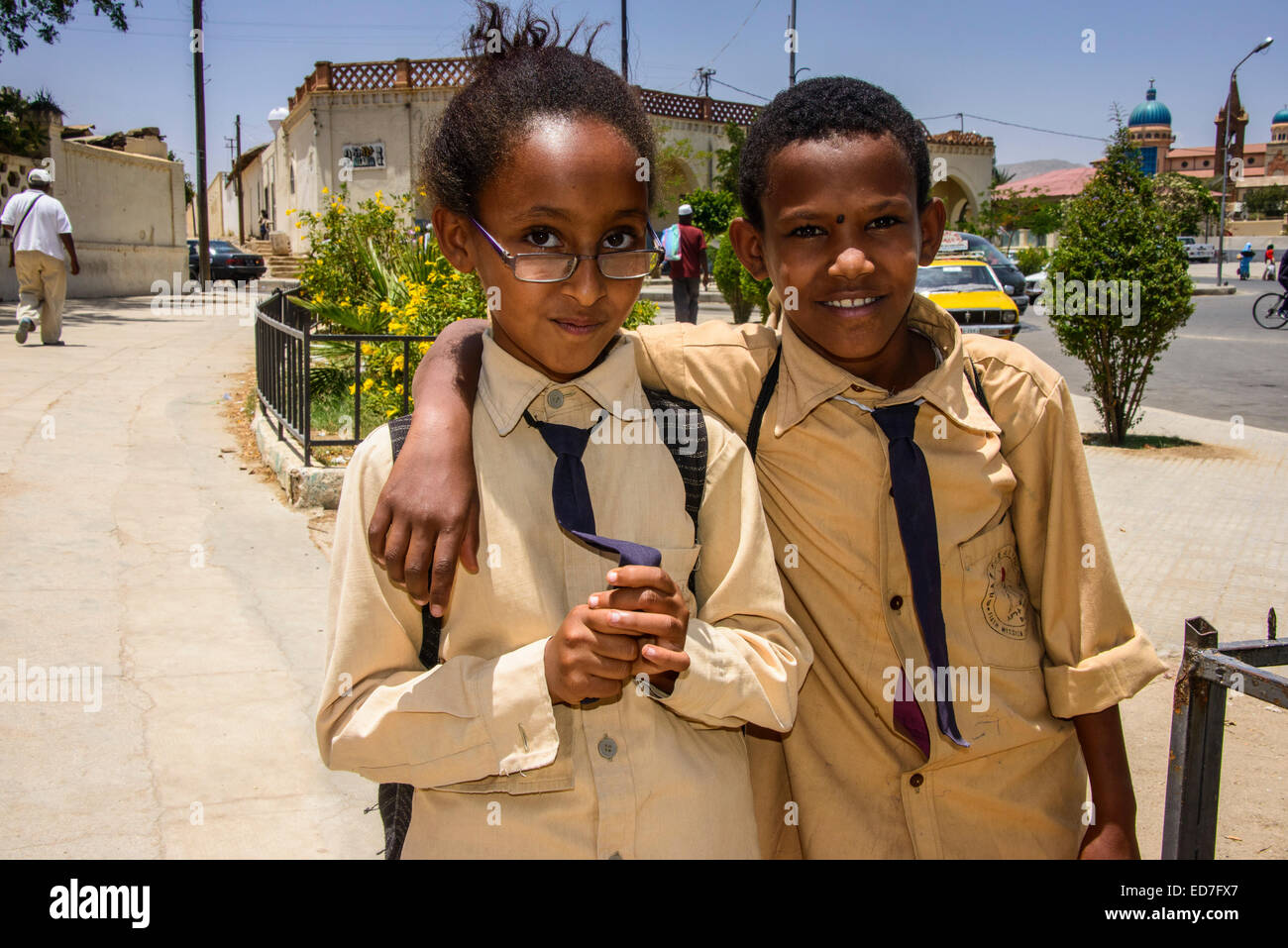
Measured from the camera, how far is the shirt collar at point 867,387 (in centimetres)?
171

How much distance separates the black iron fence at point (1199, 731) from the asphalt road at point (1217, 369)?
768cm

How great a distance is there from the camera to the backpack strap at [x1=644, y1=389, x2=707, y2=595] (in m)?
1.49

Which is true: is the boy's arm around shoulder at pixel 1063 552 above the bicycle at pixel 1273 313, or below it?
below

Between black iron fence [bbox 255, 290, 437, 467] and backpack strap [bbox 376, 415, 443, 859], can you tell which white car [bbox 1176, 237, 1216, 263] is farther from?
backpack strap [bbox 376, 415, 443, 859]

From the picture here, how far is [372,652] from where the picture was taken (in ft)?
4.55

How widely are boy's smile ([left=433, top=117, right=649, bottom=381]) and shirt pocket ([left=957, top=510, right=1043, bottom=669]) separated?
71cm

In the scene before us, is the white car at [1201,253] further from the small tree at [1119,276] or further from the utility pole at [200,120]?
the small tree at [1119,276]

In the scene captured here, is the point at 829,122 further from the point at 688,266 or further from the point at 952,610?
the point at 688,266

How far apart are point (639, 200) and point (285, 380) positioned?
5750 mm

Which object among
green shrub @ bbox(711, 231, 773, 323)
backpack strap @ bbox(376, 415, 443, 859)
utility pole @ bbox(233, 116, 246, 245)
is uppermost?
utility pole @ bbox(233, 116, 246, 245)

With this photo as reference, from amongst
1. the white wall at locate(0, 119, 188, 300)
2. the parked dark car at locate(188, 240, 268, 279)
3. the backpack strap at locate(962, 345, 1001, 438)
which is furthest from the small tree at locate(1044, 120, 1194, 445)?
the parked dark car at locate(188, 240, 268, 279)

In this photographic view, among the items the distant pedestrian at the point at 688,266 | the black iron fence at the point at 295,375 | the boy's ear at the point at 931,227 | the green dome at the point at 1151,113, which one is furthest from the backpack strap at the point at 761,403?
the green dome at the point at 1151,113

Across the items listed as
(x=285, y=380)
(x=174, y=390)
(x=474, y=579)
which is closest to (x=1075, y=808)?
(x=474, y=579)
